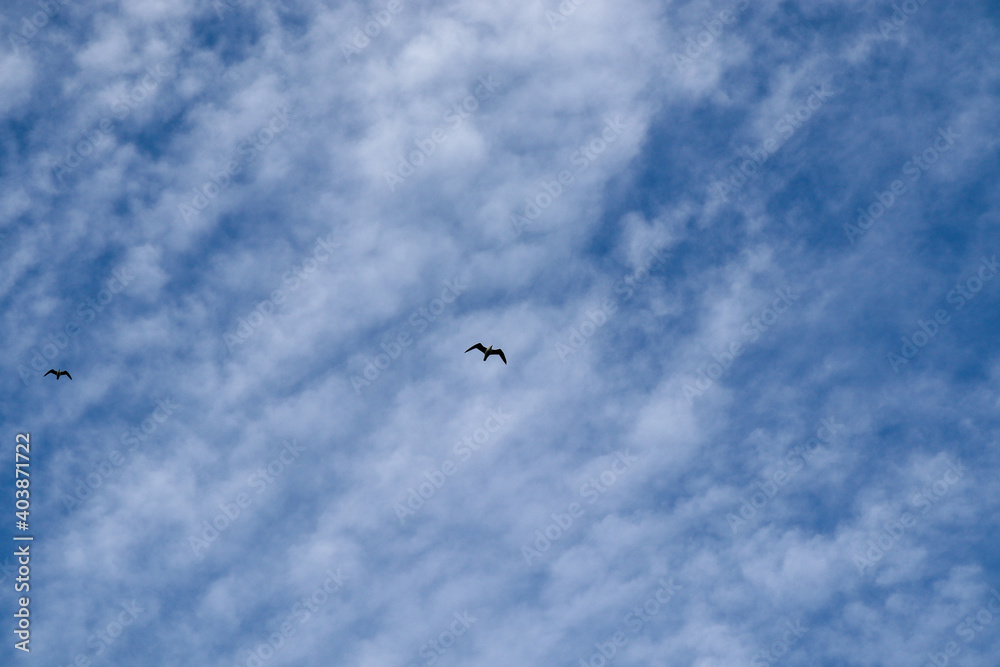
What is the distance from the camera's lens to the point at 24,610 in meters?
68.3

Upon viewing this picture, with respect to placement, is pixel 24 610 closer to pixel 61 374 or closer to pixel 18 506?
pixel 18 506

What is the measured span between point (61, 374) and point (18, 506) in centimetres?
3795

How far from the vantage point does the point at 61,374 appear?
9894 cm

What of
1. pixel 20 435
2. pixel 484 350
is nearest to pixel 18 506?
pixel 20 435

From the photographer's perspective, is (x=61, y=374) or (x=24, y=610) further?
(x=61, y=374)

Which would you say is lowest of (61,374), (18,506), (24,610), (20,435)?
(24,610)

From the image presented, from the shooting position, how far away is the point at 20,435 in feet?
231

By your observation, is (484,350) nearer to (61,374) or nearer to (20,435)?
(20,435)

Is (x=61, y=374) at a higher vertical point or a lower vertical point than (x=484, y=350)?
higher

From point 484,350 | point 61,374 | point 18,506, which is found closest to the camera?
point 18,506

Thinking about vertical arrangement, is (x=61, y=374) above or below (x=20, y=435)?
above

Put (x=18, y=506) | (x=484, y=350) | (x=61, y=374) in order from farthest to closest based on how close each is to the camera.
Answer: (x=61, y=374) → (x=484, y=350) → (x=18, y=506)

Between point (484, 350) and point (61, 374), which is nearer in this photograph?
point (484, 350)

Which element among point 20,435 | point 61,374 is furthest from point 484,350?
point 61,374
